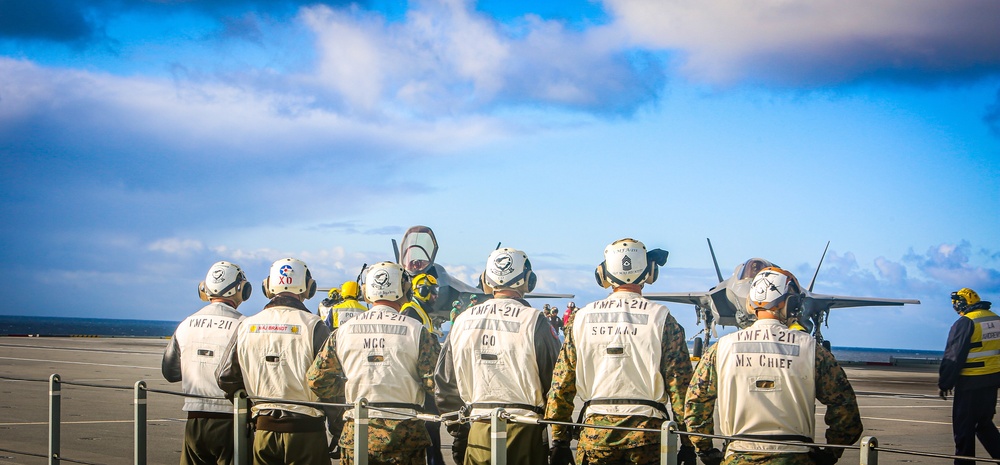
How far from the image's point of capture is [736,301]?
962 inches

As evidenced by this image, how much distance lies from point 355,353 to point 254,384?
89 centimetres

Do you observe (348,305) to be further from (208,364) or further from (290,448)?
(290,448)

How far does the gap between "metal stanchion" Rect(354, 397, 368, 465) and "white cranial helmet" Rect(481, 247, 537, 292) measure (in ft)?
4.36

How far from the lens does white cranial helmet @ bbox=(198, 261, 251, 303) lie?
25.9 feet

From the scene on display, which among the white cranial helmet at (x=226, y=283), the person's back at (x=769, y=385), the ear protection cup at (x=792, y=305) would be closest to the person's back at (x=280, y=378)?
the white cranial helmet at (x=226, y=283)

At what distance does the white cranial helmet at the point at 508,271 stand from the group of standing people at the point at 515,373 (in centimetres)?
1

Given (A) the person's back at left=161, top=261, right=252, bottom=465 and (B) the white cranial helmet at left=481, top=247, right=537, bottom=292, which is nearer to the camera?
(B) the white cranial helmet at left=481, top=247, right=537, bottom=292

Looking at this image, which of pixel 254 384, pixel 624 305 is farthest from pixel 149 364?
A: pixel 624 305

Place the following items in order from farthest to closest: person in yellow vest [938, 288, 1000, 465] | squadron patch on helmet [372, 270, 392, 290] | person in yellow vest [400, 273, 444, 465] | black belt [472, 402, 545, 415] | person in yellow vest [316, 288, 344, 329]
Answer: person in yellow vest [316, 288, 344, 329], person in yellow vest [938, 288, 1000, 465], person in yellow vest [400, 273, 444, 465], squadron patch on helmet [372, 270, 392, 290], black belt [472, 402, 545, 415]

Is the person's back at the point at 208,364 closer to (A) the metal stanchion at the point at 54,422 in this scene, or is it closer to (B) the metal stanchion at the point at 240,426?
(B) the metal stanchion at the point at 240,426

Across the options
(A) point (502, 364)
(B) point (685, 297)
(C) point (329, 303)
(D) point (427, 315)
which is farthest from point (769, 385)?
(B) point (685, 297)

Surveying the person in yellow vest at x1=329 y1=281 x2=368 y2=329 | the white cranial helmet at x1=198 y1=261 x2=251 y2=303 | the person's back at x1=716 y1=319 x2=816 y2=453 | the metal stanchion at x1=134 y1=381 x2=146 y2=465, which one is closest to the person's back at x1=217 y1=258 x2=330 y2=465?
the metal stanchion at x1=134 y1=381 x2=146 y2=465

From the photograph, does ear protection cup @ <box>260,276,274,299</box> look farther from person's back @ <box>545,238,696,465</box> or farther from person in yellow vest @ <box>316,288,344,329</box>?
person in yellow vest @ <box>316,288,344,329</box>

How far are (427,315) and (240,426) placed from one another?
3.49m
